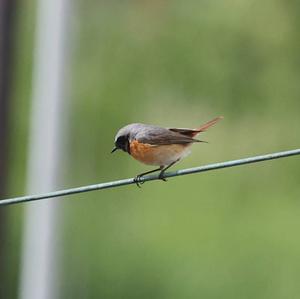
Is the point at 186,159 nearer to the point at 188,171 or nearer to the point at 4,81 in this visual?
the point at 4,81

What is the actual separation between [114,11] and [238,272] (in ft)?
6.89

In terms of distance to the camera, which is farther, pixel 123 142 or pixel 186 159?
pixel 186 159

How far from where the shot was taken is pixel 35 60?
24.2 ft

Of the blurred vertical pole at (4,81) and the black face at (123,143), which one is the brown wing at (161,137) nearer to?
the black face at (123,143)

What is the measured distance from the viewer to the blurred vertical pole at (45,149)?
6938mm

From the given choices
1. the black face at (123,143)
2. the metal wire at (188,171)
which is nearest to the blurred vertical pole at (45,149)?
the black face at (123,143)

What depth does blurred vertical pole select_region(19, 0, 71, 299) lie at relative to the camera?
22.8 feet

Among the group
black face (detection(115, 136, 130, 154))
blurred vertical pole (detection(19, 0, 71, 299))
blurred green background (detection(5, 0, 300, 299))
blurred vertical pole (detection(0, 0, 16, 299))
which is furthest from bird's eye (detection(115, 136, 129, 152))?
blurred vertical pole (detection(0, 0, 16, 299))

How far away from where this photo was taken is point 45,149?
714cm

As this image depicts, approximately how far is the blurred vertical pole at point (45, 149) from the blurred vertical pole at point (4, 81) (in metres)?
0.14

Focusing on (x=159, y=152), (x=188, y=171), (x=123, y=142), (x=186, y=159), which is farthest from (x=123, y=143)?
(x=186, y=159)

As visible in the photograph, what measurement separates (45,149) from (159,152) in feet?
11.2

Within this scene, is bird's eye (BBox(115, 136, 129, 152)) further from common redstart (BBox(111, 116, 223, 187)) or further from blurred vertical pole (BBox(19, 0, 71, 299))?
blurred vertical pole (BBox(19, 0, 71, 299))

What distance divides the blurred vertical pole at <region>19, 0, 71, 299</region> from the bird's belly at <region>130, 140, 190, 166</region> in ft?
9.88
